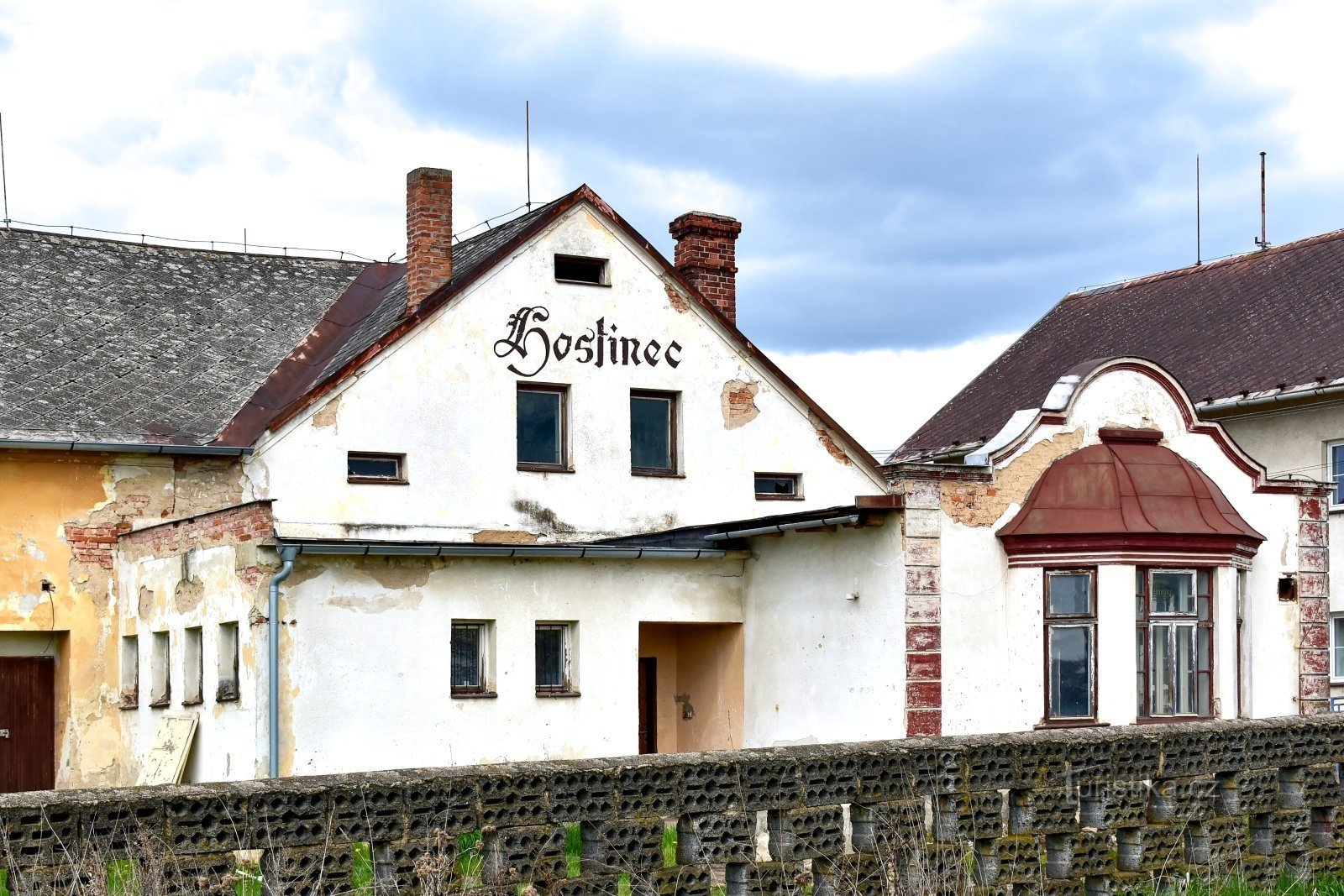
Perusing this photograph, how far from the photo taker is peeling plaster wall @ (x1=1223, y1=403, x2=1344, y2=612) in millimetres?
26828

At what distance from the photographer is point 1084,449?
58.7 ft

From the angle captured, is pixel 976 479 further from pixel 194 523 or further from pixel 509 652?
pixel 194 523

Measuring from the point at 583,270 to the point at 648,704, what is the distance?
20.4 feet

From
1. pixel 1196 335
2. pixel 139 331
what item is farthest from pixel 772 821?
pixel 1196 335

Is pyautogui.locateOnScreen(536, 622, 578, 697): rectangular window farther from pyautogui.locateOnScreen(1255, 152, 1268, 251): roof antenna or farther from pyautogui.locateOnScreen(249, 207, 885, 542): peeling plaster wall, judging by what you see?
pyautogui.locateOnScreen(1255, 152, 1268, 251): roof antenna

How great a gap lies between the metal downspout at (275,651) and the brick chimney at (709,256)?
429 inches

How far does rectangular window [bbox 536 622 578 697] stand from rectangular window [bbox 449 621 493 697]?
0.66 m

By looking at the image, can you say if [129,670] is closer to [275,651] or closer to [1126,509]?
[275,651]

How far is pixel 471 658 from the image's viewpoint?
1866cm

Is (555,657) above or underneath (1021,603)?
underneath

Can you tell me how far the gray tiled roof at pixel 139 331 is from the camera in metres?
22.2

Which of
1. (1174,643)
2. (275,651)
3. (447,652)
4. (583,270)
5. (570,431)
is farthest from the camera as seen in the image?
(583,270)

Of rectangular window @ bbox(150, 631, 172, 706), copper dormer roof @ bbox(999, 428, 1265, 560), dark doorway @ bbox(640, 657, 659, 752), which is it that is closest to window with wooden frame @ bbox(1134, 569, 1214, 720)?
copper dormer roof @ bbox(999, 428, 1265, 560)

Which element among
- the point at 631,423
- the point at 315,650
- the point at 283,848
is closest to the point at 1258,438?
the point at 631,423
